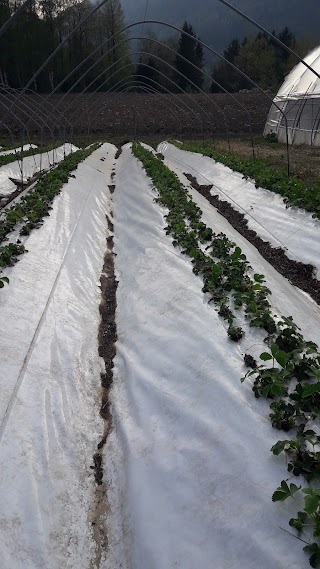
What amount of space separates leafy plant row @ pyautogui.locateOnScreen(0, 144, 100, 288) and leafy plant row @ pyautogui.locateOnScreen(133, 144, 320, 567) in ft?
7.45

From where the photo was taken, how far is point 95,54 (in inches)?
2000

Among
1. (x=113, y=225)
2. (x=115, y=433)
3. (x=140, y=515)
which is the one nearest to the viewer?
(x=140, y=515)

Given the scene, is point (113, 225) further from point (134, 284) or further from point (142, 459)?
point (142, 459)

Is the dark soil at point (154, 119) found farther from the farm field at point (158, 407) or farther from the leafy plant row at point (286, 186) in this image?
the farm field at point (158, 407)

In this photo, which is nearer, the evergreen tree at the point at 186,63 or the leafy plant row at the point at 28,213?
the leafy plant row at the point at 28,213

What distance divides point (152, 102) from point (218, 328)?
119ft

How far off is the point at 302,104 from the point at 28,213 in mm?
15611

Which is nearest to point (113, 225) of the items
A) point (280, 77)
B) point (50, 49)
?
point (50, 49)

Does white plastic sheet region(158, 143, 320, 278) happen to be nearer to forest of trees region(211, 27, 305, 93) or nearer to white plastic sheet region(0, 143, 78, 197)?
white plastic sheet region(0, 143, 78, 197)

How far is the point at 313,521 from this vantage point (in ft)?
7.87

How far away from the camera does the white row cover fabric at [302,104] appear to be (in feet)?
60.4

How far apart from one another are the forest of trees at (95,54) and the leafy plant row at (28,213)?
101 feet

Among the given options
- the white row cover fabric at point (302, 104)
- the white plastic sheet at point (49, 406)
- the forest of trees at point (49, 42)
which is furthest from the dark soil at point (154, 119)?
the white plastic sheet at point (49, 406)

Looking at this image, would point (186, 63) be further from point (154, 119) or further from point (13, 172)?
point (13, 172)
